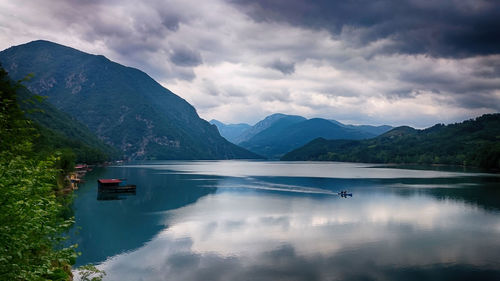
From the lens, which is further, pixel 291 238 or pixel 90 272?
pixel 291 238

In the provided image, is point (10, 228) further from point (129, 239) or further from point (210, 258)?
point (129, 239)

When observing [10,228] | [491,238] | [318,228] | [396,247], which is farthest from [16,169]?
[491,238]

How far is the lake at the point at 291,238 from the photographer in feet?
112

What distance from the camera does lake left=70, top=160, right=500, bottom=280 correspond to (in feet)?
112

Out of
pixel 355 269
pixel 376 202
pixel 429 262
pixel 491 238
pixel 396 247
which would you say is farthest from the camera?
pixel 376 202

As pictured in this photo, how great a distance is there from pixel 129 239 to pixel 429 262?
37745mm

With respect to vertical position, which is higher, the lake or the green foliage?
the green foliage

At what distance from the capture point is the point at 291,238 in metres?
47.7

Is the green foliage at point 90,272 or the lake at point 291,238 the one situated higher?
the green foliage at point 90,272

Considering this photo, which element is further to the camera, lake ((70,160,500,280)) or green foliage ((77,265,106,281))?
lake ((70,160,500,280))

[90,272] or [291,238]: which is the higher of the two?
[90,272]

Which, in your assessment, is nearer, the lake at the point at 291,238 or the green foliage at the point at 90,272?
the green foliage at the point at 90,272

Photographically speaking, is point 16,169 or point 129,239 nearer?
point 16,169

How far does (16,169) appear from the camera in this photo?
46.9ft
